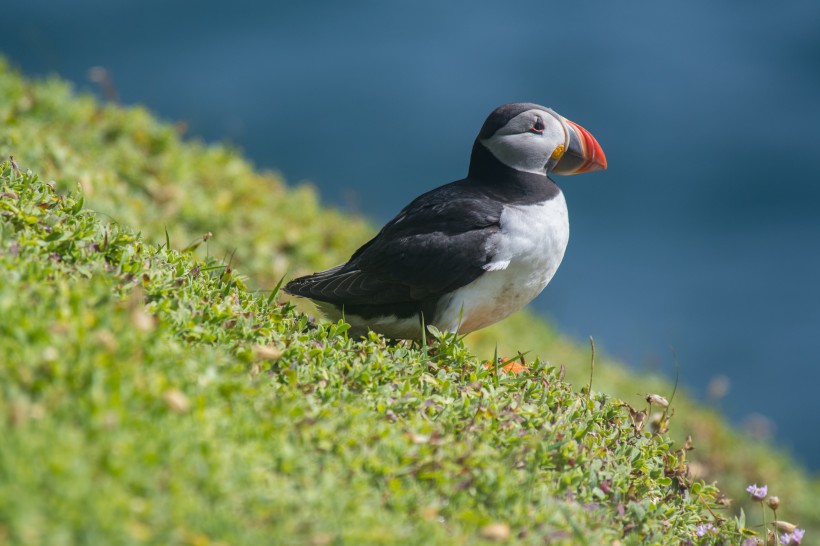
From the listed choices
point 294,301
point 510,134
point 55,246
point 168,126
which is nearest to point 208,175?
point 168,126

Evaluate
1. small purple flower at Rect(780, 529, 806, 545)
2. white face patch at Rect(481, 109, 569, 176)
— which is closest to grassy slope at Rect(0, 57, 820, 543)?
small purple flower at Rect(780, 529, 806, 545)

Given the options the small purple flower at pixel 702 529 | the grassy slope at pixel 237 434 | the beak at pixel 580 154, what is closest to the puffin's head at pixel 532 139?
the beak at pixel 580 154

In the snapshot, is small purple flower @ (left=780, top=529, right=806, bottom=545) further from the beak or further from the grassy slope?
the beak

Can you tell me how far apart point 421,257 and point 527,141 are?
0.99 m

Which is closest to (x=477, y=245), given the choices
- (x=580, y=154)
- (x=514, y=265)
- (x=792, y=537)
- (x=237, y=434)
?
(x=514, y=265)

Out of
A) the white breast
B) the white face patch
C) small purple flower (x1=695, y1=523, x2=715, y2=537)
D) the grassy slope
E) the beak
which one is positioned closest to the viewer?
the grassy slope

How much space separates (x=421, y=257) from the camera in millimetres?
5375

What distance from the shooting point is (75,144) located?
367 inches

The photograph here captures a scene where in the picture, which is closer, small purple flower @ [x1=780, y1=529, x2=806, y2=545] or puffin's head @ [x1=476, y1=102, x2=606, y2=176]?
small purple flower @ [x1=780, y1=529, x2=806, y2=545]

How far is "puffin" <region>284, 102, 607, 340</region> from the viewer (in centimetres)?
533

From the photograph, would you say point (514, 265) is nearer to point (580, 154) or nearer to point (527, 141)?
point (527, 141)

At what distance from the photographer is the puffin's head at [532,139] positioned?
5688 mm

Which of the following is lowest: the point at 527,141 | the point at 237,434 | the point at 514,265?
the point at 237,434

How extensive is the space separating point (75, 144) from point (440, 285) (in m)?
5.43
